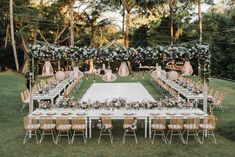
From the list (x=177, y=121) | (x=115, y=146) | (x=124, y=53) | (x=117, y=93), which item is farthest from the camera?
(x=117, y=93)

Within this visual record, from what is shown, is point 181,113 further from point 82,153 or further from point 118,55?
point 82,153

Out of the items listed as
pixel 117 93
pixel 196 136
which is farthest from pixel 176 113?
pixel 117 93

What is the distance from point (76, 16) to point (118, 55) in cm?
2896

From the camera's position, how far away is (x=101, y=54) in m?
14.6

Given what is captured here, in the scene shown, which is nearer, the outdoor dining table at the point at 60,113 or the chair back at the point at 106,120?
the chair back at the point at 106,120

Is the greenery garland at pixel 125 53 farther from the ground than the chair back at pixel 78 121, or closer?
farther from the ground

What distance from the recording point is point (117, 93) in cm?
2394

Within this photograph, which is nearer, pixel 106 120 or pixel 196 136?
pixel 106 120

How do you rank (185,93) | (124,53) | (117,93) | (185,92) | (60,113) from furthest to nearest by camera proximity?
(117,93) < (185,92) < (185,93) < (124,53) < (60,113)

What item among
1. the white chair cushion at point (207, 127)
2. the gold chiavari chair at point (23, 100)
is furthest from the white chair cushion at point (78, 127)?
the gold chiavari chair at point (23, 100)

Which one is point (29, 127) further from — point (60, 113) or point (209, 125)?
point (209, 125)

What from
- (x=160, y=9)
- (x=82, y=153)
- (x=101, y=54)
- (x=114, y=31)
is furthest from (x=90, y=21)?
(x=82, y=153)

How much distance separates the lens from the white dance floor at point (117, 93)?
21500 millimetres

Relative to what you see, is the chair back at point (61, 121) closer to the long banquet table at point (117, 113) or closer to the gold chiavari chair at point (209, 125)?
the long banquet table at point (117, 113)
